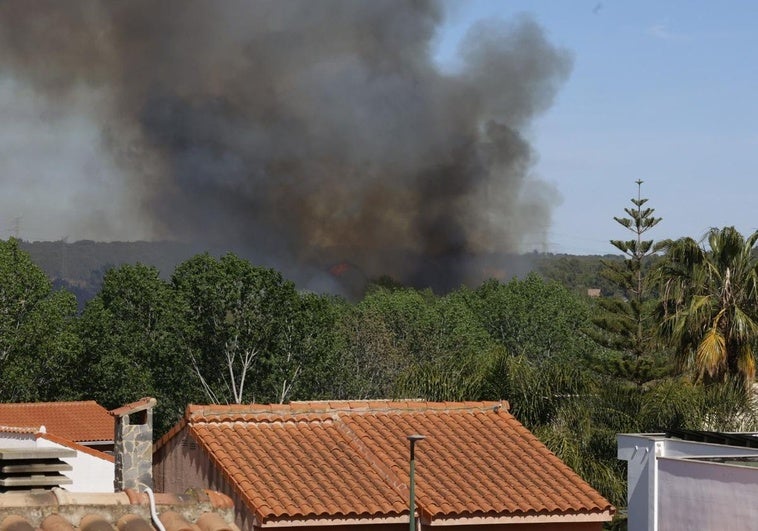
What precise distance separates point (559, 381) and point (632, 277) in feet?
99.6

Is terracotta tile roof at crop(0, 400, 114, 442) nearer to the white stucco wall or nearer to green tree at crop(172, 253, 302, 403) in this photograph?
the white stucco wall

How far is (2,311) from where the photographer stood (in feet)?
251

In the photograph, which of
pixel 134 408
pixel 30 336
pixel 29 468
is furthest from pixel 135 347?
pixel 29 468

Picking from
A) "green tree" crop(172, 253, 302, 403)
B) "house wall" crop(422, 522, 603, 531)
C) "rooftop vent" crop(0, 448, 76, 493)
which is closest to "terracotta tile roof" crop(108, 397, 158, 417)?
"house wall" crop(422, 522, 603, 531)

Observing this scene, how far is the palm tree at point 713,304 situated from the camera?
85.8 feet

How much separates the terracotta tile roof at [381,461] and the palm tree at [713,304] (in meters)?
7.80

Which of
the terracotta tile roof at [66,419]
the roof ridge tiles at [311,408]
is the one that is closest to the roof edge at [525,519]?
the roof ridge tiles at [311,408]

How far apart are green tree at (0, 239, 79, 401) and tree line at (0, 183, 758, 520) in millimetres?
114

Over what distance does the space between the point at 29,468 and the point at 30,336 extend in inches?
2717

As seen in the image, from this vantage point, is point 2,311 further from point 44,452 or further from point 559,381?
point 44,452

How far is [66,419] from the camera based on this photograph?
49.0m

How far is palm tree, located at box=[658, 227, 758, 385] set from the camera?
26.1 m

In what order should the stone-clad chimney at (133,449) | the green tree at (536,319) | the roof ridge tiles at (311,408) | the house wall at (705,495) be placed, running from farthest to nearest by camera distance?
the green tree at (536,319)
the roof ridge tiles at (311,408)
the house wall at (705,495)
the stone-clad chimney at (133,449)

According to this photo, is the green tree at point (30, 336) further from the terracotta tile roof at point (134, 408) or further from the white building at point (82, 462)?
the terracotta tile roof at point (134, 408)
